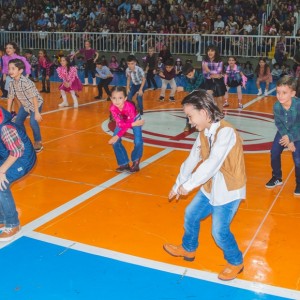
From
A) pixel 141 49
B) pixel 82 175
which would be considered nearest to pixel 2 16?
pixel 141 49

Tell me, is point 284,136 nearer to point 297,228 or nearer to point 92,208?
point 297,228

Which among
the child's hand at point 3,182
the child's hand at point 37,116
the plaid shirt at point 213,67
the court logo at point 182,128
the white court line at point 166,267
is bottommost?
the white court line at point 166,267

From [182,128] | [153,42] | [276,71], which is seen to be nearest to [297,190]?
[182,128]

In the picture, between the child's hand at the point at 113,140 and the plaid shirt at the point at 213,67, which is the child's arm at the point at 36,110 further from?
the plaid shirt at the point at 213,67

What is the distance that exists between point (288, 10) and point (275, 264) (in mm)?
18970

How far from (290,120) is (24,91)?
164 inches

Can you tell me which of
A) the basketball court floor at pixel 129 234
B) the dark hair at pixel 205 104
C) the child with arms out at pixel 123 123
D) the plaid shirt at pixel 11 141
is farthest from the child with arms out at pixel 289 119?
the plaid shirt at pixel 11 141

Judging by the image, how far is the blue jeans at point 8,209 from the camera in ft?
14.2

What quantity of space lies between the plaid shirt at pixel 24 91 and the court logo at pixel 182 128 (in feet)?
7.16

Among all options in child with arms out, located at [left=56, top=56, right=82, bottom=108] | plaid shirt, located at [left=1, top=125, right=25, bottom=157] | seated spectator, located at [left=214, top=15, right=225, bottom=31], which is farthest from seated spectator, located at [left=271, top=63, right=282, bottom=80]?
plaid shirt, located at [left=1, top=125, right=25, bottom=157]

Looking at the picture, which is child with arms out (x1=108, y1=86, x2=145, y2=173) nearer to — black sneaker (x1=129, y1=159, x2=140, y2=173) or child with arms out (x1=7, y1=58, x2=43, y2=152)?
black sneaker (x1=129, y1=159, x2=140, y2=173)

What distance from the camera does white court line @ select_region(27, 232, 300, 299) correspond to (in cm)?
377

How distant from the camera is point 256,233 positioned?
4.86 meters

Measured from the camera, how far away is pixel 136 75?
11.5 m
